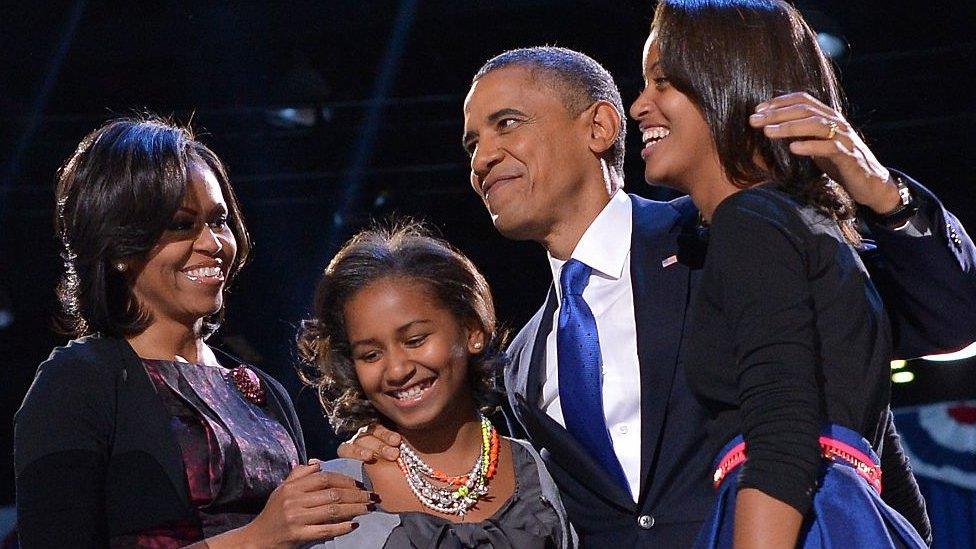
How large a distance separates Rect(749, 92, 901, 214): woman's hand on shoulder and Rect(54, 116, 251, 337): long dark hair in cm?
109

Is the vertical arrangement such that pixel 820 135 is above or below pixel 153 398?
above

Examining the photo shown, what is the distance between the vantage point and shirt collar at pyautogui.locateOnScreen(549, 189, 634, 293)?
7.43ft

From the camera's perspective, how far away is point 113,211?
220cm

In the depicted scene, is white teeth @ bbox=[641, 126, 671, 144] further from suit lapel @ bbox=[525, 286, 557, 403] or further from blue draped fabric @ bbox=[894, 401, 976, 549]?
blue draped fabric @ bbox=[894, 401, 976, 549]

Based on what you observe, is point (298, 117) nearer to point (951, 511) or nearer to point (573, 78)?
point (573, 78)

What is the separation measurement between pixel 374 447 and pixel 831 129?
92cm

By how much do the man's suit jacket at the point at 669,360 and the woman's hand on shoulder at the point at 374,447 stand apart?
10.3 inches

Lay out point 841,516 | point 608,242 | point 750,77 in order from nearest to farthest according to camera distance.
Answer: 1. point 841,516
2. point 750,77
3. point 608,242

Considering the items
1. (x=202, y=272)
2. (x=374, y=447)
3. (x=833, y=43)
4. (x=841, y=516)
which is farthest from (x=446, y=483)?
(x=833, y=43)

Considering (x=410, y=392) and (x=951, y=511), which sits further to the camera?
(x=951, y=511)

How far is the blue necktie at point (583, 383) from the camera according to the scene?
207cm

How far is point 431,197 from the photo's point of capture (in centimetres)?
597

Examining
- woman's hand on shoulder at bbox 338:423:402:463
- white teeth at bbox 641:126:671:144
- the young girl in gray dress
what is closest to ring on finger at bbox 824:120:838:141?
white teeth at bbox 641:126:671:144

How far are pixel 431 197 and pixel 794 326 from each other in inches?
177
